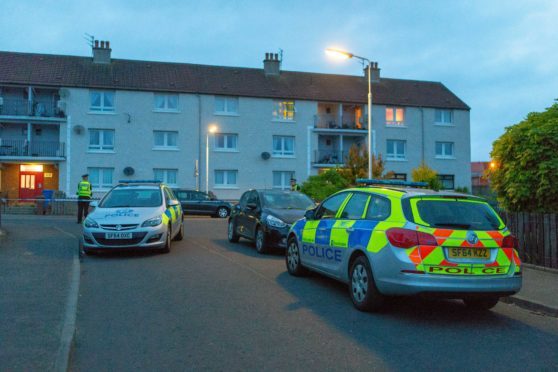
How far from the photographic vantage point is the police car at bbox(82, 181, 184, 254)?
10.3m

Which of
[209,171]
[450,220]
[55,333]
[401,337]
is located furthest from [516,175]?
[209,171]

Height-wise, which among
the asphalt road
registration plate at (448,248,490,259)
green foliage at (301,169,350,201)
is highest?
green foliage at (301,169,350,201)

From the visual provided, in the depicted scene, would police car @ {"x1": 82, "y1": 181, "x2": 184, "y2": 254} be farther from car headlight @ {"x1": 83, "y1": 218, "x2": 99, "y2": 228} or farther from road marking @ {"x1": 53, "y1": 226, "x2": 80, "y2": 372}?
road marking @ {"x1": 53, "y1": 226, "x2": 80, "y2": 372}

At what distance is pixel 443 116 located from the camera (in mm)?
42375

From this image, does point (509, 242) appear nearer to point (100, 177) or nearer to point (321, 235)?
point (321, 235)

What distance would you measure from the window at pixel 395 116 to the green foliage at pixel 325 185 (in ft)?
57.2

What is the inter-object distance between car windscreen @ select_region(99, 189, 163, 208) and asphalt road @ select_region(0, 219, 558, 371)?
3107mm

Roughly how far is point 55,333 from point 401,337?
3483 mm

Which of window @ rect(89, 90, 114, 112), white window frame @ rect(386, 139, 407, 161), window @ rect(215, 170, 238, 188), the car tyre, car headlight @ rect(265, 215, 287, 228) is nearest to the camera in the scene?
car headlight @ rect(265, 215, 287, 228)

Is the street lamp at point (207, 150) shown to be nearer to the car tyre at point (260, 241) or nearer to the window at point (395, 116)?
the window at point (395, 116)

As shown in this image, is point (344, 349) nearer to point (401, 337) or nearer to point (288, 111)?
point (401, 337)

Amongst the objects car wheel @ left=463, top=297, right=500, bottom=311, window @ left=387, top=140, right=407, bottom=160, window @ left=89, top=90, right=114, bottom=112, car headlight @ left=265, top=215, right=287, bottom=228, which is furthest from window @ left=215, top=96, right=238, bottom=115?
car wheel @ left=463, top=297, right=500, bottom=311

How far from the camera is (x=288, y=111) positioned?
38.9m

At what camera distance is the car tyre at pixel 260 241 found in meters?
11.3
